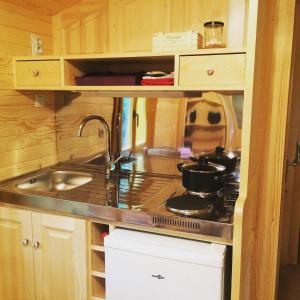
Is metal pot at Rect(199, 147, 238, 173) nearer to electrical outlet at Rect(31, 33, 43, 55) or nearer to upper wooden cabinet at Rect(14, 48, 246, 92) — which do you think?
upper wooden cabinet at Rect(14, 48, 246, 92)

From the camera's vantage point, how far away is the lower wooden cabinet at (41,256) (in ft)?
5.40

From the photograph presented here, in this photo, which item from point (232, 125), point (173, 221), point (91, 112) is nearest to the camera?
point (173, 221)

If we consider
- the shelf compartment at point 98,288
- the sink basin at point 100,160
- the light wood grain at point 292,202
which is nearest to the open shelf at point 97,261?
the shelf compartment at point 98,288

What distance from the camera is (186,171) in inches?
65.8

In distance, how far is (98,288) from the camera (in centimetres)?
171

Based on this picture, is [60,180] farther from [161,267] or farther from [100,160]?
[161,267]

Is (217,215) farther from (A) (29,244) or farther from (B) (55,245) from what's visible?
(A) (29,244)

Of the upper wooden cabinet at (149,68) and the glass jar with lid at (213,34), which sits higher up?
the glass jar with lid at (213,34)

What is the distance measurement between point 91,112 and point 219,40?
922mm

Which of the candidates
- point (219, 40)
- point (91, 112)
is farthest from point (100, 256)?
point (219, 40)

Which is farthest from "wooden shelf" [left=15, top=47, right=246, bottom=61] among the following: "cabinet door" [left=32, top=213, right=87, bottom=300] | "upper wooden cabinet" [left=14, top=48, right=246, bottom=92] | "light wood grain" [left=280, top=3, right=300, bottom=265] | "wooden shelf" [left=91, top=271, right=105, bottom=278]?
"light wood grain" [left=280, top=3, right=300, bottom=265]

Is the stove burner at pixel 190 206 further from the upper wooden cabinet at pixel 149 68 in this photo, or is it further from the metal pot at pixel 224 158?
the upper wooden cabinet at pixel 149 68

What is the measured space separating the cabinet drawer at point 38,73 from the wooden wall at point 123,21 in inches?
12.9

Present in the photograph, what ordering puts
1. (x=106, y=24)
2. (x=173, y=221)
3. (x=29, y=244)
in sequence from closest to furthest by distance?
1. (x=173, y=221)
2. (x=29, y=244)
3. (x=106, y=24)
